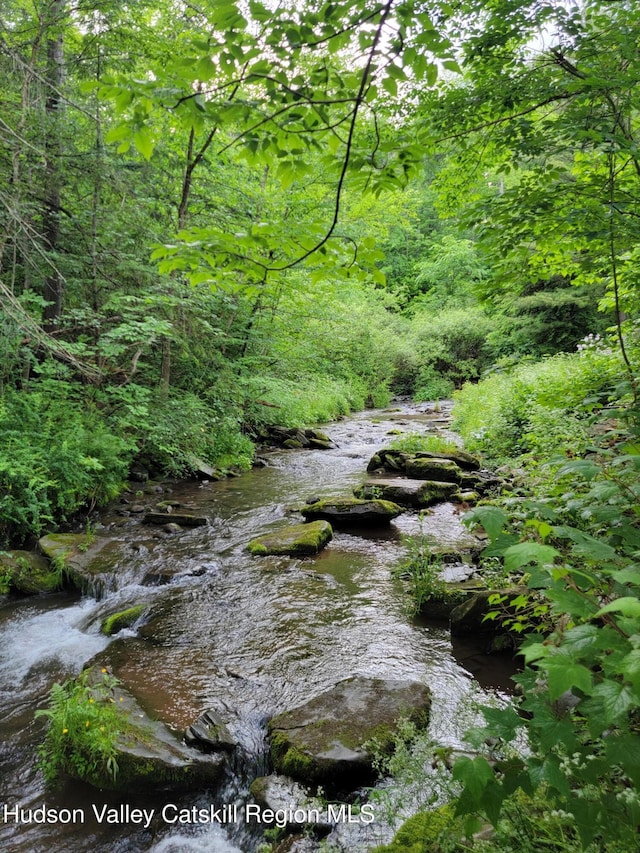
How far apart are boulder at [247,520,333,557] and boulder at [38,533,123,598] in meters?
1.99

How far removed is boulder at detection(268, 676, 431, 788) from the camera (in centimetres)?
307

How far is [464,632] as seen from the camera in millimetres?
4625

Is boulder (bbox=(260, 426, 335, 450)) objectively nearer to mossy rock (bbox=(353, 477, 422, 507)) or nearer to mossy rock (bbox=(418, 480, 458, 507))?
mossy rock (bbox=(353, 477, 422, 507))

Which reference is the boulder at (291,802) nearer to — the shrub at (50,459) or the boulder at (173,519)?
the shrub at (50,459)

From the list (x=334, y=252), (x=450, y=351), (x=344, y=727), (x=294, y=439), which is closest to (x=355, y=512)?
(x=344, y=727)

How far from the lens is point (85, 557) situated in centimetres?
638

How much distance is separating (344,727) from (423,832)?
3.53ft

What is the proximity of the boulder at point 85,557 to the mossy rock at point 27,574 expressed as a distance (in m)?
0.12

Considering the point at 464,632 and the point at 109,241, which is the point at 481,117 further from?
the point at 109,241

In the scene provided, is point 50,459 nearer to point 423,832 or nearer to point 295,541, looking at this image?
point 295,541

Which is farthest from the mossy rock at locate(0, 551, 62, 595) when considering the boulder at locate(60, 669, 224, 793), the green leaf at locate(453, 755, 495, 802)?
the green leaf at locate(453, 755, 495, 802)

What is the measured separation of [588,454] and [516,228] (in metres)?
3.15

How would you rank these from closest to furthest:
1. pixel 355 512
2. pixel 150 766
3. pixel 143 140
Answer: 1. pixel 143 140
2. pixel 150 766
3. pixel 355 512

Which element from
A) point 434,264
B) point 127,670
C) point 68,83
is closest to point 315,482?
point 127,670
